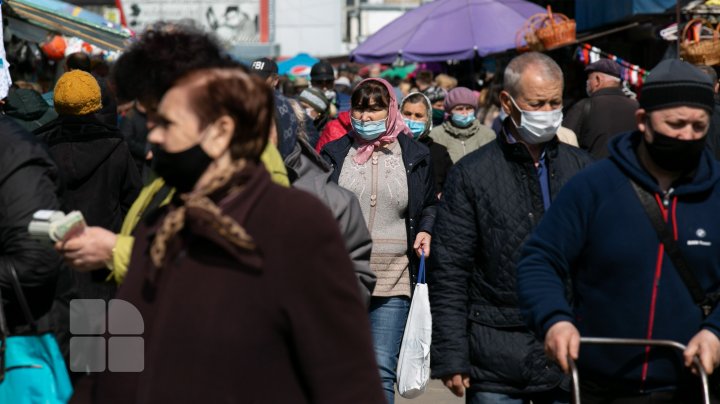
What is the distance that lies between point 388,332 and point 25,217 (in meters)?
2.75

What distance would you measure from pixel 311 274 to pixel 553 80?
2.81 m

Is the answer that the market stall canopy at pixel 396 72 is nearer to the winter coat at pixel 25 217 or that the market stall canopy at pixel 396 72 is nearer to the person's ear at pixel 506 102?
the person's ear at pixel 506 102

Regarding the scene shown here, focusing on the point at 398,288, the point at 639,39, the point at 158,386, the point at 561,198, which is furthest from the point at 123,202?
the point at 639,39

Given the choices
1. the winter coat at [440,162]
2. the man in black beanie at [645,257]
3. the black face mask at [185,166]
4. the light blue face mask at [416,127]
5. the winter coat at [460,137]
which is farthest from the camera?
the winter coat at [460,137]

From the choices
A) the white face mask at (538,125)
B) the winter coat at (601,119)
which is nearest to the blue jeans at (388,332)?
the white face mask at (538,125)

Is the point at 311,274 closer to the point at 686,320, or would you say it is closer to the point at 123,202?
the point at 686,320

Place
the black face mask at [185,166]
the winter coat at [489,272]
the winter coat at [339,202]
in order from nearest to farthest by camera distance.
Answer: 1. the black face mask at [185,166]
2. the winter coat at [339,202]
3. the winter coat at [489,272]

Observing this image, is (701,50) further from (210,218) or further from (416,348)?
(210,218)

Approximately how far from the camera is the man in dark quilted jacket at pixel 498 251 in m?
5.11

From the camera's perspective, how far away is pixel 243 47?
51594 millimetres

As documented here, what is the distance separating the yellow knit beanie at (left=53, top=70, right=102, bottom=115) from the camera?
7043 millimetres

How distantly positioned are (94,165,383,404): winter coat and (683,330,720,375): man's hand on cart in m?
1.51

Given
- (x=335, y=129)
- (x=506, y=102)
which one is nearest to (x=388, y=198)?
(x=506, y=102)

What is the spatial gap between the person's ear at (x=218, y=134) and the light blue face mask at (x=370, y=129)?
4.17 m
